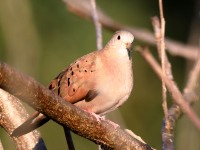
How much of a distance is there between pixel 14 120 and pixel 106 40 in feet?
10.2

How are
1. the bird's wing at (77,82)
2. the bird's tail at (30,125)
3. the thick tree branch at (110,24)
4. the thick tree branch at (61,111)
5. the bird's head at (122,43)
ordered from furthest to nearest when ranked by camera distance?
the thick tree branch at (110,24) < the bird's head at (122,43) < the bird's wing at (77,82) < the bird's tail at (30,125) < the thick tree branch at (61,111)

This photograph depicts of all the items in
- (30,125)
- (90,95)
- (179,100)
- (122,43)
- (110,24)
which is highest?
(110,24)

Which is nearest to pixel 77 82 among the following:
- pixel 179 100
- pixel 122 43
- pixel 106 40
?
pixel 122 43

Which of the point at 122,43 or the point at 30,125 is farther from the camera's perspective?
the point at 122,43

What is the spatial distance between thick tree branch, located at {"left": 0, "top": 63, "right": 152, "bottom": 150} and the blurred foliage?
2917mm

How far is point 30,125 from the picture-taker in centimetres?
237

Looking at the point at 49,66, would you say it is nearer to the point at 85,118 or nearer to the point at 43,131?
the point at 43,131

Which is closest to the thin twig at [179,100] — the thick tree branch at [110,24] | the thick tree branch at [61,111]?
the thick tree branch at [61,111]

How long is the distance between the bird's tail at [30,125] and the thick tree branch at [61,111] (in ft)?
1.12

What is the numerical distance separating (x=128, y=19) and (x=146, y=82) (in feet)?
1.87

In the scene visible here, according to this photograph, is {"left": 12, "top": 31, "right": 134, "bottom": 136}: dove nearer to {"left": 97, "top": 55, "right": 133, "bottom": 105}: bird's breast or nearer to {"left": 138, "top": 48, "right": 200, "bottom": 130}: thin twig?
{"left": 97, "top": 55, "right": 133, "bottom": 105}: bird's breast

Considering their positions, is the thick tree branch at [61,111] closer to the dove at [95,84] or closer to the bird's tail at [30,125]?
the bird's tail at [30,125]

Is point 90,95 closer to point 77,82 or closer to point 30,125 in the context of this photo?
point 77,82

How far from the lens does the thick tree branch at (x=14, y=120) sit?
2350mm
